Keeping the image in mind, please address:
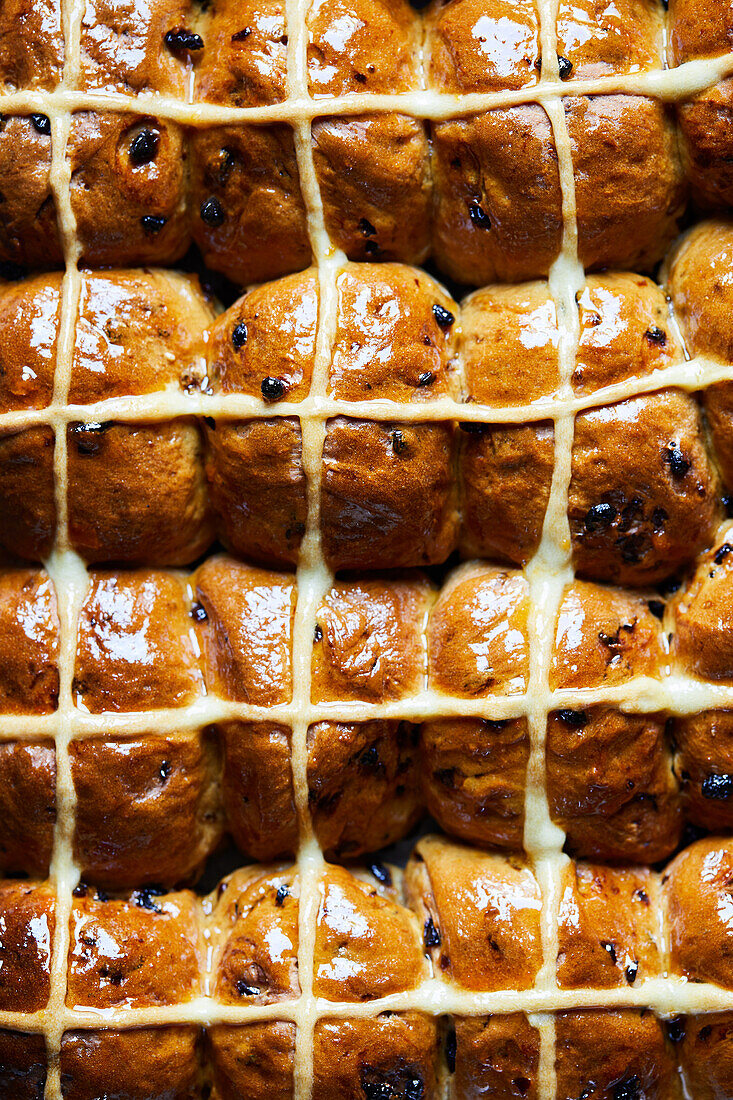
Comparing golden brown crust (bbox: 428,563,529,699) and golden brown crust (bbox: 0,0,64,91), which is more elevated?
golden brown crust (bbox: 0,0,64,91)

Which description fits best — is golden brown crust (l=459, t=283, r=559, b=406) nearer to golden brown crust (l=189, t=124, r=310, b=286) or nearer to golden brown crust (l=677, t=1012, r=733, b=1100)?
golden brown crust (l=189, t=124, r=310, b=286)

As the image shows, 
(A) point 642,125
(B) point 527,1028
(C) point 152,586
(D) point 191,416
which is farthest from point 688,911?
(A) point 642,125

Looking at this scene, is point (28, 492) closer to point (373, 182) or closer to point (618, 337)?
point (373, 182)

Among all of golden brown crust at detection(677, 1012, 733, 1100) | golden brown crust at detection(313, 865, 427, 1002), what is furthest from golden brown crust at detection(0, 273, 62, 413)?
golden brown crust at detection(677, 1012, 733, 1100)

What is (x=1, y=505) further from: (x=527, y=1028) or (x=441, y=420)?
(x=527, y=1028)

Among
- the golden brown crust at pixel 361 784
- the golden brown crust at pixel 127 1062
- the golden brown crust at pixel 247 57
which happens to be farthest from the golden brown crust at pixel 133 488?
the golden brown crust at pixel 127 1062

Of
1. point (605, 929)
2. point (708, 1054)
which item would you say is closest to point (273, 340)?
point (605, 929)

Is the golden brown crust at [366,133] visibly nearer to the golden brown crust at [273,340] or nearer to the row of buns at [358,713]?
the golden brown crust at [273,340]
